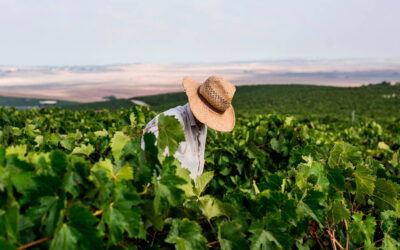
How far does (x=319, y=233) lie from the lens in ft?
5.98

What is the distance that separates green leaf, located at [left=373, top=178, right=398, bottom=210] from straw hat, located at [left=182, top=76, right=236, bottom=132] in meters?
1.36

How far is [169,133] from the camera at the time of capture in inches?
55.9

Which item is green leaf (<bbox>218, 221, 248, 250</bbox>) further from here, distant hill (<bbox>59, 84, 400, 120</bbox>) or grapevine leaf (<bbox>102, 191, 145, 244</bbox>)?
distant hill (<bbox>59, 84, 400, 120</bbox>)

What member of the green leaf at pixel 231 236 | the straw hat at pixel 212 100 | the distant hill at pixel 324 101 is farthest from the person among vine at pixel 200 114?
the distant hill at pixel 324 101

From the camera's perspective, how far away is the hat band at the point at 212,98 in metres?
2.89

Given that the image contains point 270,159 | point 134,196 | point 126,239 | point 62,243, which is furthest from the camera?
point 270,159

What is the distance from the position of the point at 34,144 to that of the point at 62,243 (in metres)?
2.31

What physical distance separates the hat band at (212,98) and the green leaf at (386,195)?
4.76 ft

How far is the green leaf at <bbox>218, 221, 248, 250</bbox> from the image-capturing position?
133 centimetres

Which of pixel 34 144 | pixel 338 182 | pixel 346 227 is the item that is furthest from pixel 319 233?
pixel 34 144

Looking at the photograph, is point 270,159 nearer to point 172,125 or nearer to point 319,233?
point 319,233

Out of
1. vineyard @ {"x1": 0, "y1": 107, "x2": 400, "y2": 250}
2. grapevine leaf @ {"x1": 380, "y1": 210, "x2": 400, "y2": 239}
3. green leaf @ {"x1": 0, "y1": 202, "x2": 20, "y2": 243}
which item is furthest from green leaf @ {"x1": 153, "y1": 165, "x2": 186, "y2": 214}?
grapevine leaf @ {"x1": 380, "y1": 210, "x2": 400, "y2": 239}

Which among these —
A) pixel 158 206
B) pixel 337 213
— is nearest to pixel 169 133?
pixel 158 206

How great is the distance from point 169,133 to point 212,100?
5.05 ft
